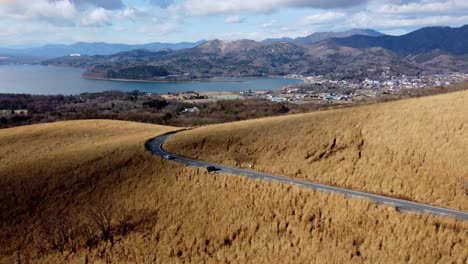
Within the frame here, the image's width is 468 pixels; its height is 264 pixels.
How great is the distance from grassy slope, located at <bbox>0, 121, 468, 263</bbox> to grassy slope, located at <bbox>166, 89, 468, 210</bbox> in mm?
5813

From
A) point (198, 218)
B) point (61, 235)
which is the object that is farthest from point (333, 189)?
point (61, 235)

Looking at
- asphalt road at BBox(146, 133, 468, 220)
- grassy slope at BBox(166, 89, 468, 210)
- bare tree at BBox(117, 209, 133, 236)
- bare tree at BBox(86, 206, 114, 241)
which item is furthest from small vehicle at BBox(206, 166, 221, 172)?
bare tree at BBox(86, 206, 114, 241)

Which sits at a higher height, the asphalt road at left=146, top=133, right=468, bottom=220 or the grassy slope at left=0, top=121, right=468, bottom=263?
the asphalt road at left=146, top=133, right=468, bottom=220

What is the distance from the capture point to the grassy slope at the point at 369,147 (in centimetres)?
3281

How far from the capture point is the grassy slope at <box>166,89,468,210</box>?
32.8m

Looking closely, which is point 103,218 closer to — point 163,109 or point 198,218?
point 198,218

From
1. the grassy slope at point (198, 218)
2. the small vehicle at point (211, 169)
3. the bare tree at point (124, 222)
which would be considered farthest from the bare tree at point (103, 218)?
the small vehicle at point (211, 169)

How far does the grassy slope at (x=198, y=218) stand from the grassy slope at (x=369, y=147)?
5.81m

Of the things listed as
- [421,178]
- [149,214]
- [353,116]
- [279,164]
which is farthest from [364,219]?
[353,116]

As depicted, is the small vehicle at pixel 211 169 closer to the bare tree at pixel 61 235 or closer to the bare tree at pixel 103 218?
the bare tree at pixel 103 218

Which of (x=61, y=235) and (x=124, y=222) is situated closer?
(x=61, y=235)

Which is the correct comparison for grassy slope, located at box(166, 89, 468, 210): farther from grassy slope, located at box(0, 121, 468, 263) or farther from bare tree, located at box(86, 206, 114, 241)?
bare tree, located at box(86, 206, 114, 241)

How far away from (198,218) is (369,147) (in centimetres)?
1886

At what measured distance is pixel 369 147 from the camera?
39844mm
